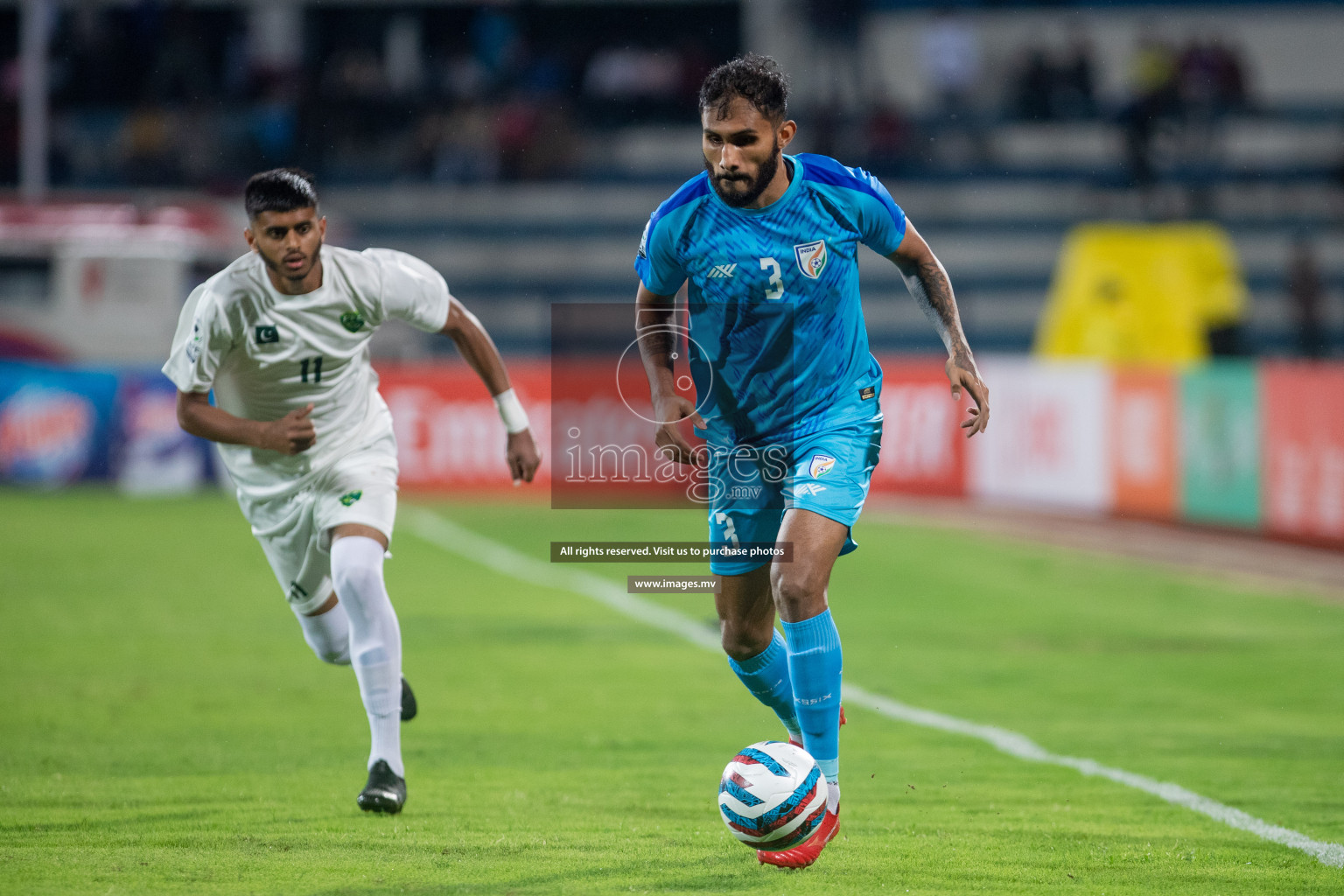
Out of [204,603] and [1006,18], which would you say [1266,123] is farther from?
[204,603]

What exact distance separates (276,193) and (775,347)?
5.99 feet

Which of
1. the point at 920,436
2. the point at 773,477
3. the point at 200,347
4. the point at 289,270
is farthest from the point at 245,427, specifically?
the point at 920,436

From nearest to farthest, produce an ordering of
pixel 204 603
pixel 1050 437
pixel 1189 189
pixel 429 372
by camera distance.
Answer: pixel 204 603
pixel 1050 437
pixel 429 372
pixel 1189 189

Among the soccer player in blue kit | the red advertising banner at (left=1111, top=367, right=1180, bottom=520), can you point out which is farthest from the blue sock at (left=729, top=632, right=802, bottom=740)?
the red advertising banner at (left=1111, top=367, right=1180, bottom=520)

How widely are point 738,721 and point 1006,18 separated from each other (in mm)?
24113

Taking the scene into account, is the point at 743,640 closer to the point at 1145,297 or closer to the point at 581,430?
the point at 581,430

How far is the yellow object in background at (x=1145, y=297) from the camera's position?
2328 centimetres

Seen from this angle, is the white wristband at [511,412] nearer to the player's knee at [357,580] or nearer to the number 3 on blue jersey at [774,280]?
the player's knee at [357,580]

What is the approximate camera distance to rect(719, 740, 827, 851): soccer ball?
5.32m

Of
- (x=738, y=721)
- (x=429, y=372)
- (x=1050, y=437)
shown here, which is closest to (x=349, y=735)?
(x=738, y=721)

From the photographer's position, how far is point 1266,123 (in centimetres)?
2886

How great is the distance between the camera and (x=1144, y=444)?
675 inches

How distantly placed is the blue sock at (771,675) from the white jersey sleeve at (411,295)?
1.71m

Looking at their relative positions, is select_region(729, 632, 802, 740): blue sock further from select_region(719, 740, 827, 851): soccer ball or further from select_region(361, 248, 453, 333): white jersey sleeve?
select_region(361, 248, 453, 333): white jersey sleeve
